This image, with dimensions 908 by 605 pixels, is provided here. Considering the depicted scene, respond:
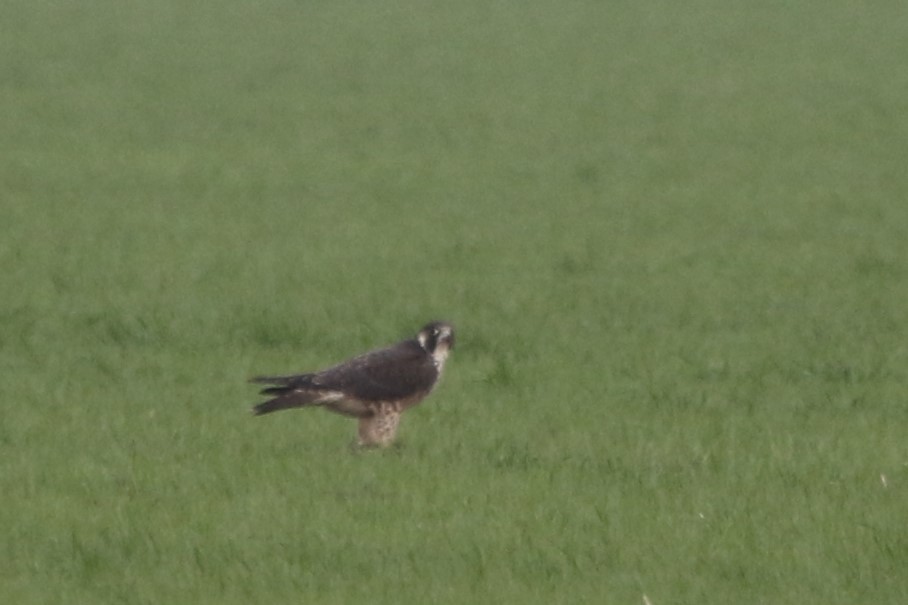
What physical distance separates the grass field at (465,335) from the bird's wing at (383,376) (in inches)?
9.9

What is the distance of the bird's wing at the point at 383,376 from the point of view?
28.5ft

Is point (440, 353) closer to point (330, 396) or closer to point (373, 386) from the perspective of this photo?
point (373, 386)

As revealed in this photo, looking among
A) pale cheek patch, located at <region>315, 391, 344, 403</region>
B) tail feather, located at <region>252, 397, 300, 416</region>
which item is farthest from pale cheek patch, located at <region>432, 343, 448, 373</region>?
tail feather, located at <region>252, 397, 300, 416</region>

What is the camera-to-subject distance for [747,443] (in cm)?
919

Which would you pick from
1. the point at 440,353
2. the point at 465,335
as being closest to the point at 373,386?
the point at 440,353

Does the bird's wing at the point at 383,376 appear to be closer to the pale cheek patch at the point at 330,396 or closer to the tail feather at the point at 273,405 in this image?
the pale cheek patch at the point at 330,396

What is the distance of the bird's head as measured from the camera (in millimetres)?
9008

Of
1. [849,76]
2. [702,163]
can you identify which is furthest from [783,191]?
[849,76]

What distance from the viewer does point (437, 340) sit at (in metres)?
9.01

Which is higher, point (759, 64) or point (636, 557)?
point (636, 557)

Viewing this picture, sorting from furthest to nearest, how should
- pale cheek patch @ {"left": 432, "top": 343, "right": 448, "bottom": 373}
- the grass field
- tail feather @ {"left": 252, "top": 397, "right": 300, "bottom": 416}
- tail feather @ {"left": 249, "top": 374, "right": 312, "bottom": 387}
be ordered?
pale cheek patch @ {"left": 432, "top": 343, "right": 448, "bottom": 373}
tail feather @ {"left": 249, "top": 374, "right": 312, "bottom": 387}
tail feather @ {"left": 252, "top": 397, "right": 300, "bottom": 416}
the grass field

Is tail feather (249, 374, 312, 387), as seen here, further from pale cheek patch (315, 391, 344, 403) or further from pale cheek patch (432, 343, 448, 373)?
pale cheek patch (432, 343, 448, 373)

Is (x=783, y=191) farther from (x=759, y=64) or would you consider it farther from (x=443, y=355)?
(x=759, y=64)

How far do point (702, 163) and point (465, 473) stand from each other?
13.9m
